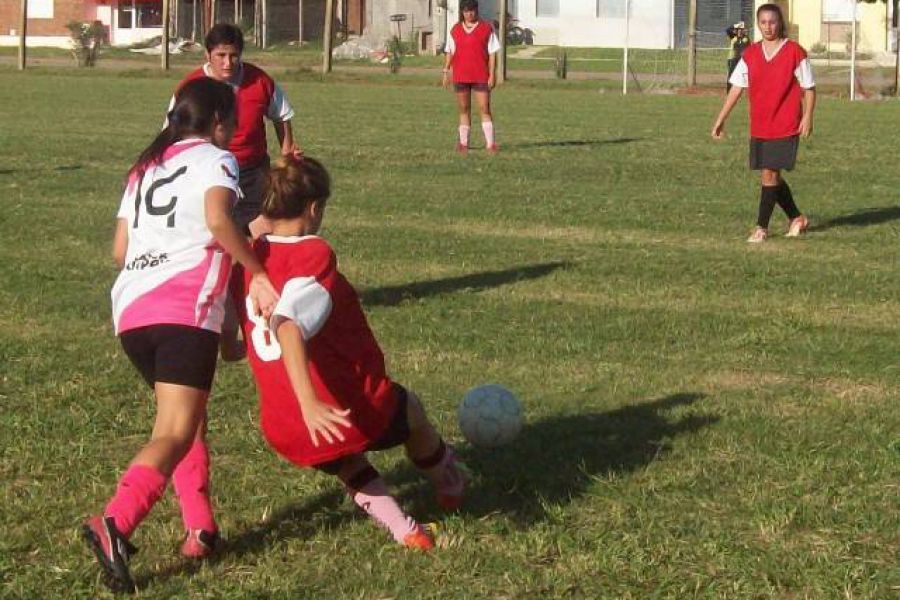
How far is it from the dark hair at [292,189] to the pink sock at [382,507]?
34.2 inches

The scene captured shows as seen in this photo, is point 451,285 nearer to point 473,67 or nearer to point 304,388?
point 304,388

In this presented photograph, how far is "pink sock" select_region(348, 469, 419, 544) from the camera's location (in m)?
4.97

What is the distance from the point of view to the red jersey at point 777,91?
1189 cm

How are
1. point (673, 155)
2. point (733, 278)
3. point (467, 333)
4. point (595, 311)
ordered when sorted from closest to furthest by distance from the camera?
point (467, 333), point (595, 311), point (733, 278), point (673, 155)

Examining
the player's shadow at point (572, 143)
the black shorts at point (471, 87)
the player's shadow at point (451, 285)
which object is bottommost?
the player's shadow at point (451, 285)

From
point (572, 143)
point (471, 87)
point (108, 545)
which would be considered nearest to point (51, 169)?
point (471, 87)

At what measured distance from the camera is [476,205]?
1384cm

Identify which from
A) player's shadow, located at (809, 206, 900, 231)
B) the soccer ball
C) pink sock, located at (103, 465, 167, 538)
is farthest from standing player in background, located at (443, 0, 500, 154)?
pink sock, located at (103, 465, 167, 538)

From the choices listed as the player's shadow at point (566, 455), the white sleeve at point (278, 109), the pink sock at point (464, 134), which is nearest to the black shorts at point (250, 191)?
the white sleeve at point (278, 109)

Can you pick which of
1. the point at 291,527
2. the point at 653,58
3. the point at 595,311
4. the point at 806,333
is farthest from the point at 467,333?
the point at 653,58

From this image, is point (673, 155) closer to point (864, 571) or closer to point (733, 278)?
point (733, 278)

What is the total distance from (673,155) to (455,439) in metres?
12.8

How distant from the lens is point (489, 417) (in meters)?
6.00

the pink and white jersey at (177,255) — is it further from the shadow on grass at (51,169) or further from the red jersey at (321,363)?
the shadow on grass at (51,169)
